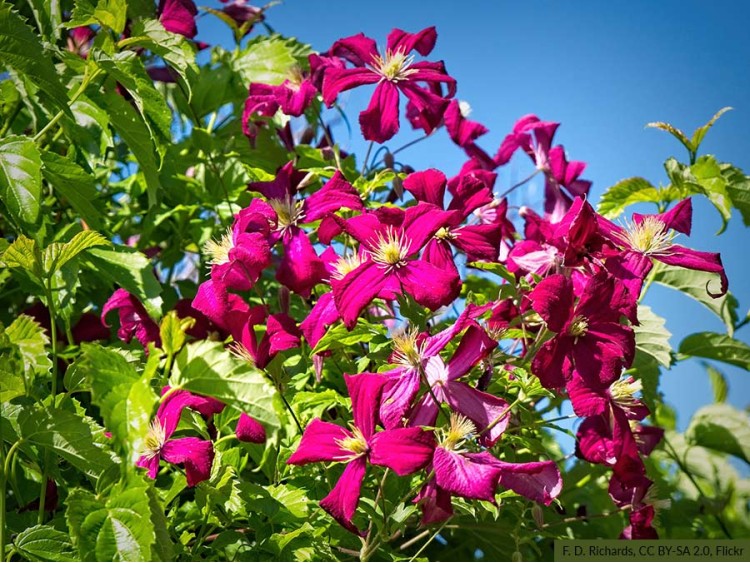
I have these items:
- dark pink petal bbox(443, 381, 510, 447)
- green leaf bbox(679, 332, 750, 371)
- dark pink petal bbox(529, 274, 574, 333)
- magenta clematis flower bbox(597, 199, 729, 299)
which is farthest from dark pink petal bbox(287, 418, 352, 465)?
green leaf bbox(679, 332, 750, 371)

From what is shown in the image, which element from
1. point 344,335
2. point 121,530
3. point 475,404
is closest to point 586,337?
point 475,404

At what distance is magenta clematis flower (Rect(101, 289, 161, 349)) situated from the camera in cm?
106

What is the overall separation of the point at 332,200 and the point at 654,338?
1.52ft

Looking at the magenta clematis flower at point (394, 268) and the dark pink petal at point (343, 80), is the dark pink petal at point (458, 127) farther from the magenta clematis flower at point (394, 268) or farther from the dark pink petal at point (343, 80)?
the magenta clematis flower at point (394, 268)

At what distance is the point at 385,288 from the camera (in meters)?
0.85

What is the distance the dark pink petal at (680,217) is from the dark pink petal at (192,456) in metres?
0.54

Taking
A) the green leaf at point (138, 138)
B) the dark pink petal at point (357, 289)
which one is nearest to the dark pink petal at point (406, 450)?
the dark pink petal at point (357, 289)

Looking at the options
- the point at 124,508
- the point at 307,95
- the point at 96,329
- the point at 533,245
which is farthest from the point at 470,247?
the point at 96,329

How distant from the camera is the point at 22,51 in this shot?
2.73 feet

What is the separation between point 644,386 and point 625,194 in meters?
0.27

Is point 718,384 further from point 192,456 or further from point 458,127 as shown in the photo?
point 192,456

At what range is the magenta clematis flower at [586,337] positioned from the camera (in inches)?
32.0

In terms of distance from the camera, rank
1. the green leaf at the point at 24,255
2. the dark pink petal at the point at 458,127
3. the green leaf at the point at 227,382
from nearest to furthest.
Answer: the green leaf at the point at 227,382 → the green leaf at the point at 24,255 → the dark pink petal at the point at 458,127

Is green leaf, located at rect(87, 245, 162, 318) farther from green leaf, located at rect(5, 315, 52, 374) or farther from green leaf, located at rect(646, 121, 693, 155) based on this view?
green leaf, located at rect(646, 121, 693, 155)
